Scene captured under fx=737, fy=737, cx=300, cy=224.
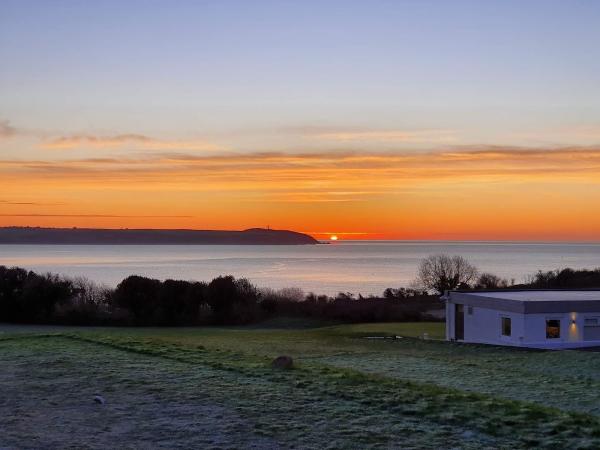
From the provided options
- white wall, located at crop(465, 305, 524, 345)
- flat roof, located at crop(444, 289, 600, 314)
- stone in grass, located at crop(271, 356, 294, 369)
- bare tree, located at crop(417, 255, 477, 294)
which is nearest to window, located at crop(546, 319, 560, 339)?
flat roof, located at crop(444, 289, 600, 314)

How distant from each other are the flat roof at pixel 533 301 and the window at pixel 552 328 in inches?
15.3

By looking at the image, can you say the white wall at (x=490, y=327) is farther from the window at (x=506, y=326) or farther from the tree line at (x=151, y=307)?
the tree line at (x=151, y=307)

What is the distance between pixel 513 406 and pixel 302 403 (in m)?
2.86

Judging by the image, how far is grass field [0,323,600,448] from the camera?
8383 millimetres

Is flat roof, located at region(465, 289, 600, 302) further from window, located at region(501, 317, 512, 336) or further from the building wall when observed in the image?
window, located at region(501, 317, 512, 336)

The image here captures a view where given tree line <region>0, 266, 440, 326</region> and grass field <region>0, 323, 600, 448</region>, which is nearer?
grass field <region>0, 323, 600, 448</region>

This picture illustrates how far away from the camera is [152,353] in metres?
16.4

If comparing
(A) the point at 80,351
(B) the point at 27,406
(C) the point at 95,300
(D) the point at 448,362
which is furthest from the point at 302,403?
(C) the point at 95,300

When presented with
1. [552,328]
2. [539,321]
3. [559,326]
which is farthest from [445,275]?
[539,321]

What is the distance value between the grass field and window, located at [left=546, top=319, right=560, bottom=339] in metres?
10.0

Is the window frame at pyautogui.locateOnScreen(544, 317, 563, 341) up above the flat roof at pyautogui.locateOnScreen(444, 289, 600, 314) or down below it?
below

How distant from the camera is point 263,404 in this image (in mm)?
10211

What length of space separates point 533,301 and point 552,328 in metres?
1.32

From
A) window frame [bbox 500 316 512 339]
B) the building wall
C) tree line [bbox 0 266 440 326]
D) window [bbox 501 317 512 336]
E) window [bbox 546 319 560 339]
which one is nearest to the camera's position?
the building wall
